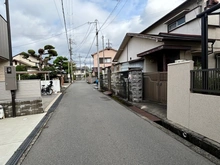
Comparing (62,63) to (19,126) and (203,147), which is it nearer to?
(19,126)

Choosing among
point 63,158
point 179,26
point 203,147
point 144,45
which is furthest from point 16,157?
point 179,26

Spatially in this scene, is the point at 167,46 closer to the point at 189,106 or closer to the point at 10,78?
the point at 189,106

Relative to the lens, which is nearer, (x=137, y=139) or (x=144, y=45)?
(x=137, y=139)

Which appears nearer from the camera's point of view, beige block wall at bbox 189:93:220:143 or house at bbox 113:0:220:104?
beige block wall at bbox 189:93:220:143

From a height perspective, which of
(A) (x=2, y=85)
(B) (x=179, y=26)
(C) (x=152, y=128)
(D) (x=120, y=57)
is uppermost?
(B) (x=179, y=26)

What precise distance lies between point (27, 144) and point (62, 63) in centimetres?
3853

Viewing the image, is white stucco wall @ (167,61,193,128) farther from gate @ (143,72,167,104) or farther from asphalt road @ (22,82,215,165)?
gate @ (143,72,167,104)

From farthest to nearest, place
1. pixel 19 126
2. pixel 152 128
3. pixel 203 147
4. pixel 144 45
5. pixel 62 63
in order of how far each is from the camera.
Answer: pixel 62 63, pixel 144 45, pixel 19 126, pixel 152 128, pixel 203 147

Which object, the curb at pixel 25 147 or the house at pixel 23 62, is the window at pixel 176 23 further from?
the house at pixel 23 62

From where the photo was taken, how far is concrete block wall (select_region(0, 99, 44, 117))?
7.04 meters

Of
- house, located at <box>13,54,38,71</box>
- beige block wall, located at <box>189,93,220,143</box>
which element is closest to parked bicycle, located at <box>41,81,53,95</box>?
beige block wall, located at <box>189,93,220,143</box>

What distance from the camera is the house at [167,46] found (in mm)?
8982

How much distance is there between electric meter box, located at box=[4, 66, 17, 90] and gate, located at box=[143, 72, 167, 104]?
673cm

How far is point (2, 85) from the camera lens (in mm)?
7320
